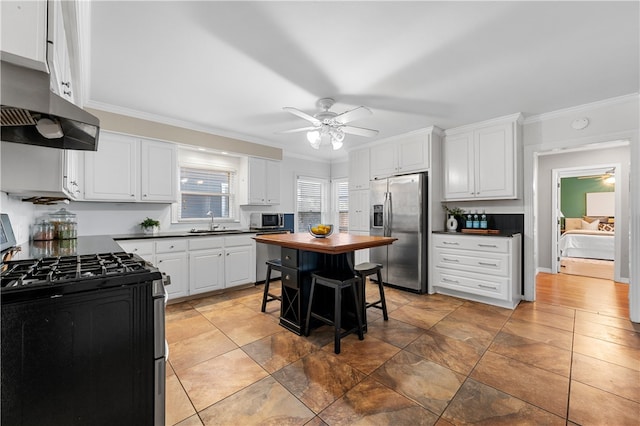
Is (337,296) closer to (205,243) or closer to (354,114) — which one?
(354,114)

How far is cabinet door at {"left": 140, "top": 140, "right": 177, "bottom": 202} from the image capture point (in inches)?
137

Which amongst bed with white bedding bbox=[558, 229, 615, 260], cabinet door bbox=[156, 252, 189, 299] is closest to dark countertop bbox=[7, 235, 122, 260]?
cabinet door bbox=[156, 252, 189, 299]

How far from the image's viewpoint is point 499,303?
135 inches

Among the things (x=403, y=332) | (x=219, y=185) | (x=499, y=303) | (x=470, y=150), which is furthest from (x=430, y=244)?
(x=219, y=185)

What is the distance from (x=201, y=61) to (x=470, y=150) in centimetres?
358

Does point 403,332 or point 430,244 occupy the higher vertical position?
point 430,244

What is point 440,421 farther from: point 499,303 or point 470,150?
point 470,150

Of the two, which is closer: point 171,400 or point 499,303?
point 171,400

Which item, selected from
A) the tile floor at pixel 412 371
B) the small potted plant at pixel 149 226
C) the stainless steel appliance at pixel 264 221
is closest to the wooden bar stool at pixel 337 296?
the tile floor at pixel 412 371

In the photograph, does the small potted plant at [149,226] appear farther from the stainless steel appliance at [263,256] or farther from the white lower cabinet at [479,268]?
the white lower cabinet at [479,268]

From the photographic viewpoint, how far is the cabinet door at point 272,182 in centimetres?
480

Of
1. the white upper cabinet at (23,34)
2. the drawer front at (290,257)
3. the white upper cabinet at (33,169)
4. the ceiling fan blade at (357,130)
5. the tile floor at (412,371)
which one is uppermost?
the ceiling fan blade at (357,130)

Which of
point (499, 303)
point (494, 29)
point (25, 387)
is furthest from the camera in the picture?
point (499, 303)

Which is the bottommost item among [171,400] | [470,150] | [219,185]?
[171,400]
